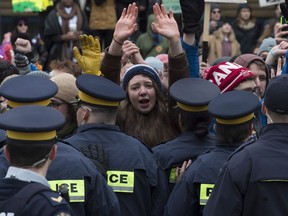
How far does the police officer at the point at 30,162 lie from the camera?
5188 mm

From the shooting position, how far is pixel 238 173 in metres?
5.77

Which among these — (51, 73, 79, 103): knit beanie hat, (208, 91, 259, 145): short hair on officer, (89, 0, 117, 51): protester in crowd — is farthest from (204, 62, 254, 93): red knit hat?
(89, 0, 117, 51): protester in crowd

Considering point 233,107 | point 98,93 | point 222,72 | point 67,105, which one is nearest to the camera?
point 233,107

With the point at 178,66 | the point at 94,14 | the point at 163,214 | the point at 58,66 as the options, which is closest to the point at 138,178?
the point at 163,214

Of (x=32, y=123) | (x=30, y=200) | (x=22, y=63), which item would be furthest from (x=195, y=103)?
(x=22, y=63)

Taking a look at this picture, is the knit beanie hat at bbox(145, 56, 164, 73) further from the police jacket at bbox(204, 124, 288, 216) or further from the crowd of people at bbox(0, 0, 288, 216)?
the police jacket at bbox(204, 124, 288, 216)

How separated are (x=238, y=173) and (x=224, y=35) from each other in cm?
1189

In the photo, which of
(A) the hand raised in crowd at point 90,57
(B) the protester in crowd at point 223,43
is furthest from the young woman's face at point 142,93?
(B) the protester in crowd at point 223,43

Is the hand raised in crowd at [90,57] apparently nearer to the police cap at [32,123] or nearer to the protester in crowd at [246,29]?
the police cap at [32,123]

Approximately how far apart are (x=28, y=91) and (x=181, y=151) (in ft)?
4.57

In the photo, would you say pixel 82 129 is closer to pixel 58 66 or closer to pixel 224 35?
pixel 58 66

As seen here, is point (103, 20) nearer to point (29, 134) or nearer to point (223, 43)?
point (223, 43)

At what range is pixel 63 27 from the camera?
16.8 m

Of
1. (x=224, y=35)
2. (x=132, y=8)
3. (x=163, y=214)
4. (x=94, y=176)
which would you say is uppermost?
(x=132, y=8)
